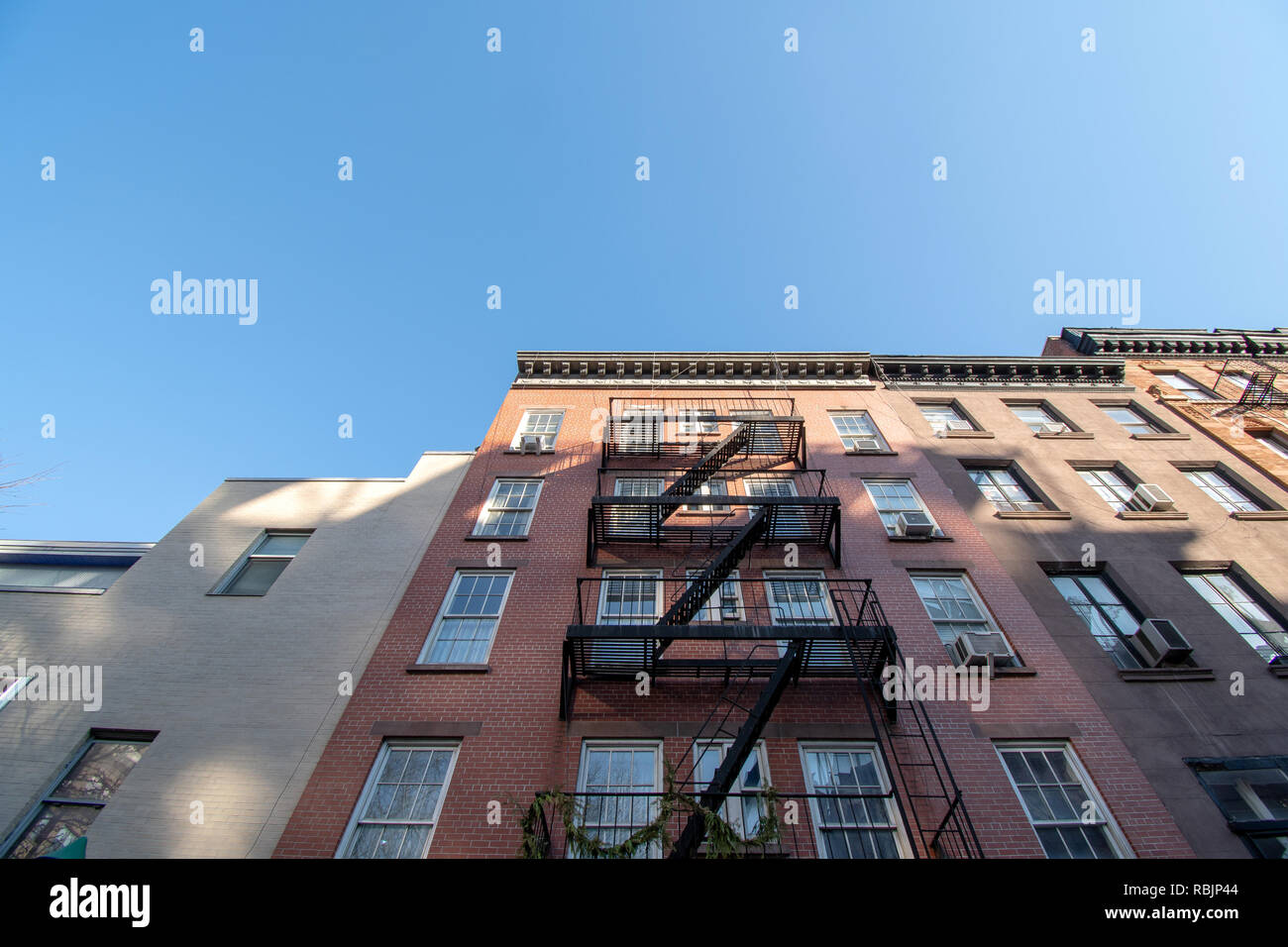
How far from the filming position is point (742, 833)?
8.85 m

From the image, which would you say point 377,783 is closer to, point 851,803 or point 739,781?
point 739,781

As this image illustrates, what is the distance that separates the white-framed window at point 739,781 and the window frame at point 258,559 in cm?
937

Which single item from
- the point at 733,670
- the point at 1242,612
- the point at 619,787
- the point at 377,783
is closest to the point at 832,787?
the point at 733,670

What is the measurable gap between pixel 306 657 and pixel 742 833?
823 cm

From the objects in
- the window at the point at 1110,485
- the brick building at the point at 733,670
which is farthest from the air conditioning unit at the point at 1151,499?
the brick building at the point at 733,670

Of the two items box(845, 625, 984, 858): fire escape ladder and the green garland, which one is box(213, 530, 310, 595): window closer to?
the green garland

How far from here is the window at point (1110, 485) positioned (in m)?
16.2

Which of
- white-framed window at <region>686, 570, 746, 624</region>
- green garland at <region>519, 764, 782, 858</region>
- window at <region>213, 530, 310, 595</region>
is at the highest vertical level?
window at <region>213, 530, 310, 595</region>

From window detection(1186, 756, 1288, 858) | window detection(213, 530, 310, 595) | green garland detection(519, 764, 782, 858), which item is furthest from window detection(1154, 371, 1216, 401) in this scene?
window detection(213, 530, 310, 595)

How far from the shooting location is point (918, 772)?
9.79 metres

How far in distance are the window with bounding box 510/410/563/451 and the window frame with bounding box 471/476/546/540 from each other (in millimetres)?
1538

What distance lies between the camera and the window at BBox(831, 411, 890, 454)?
1838 centimetres
